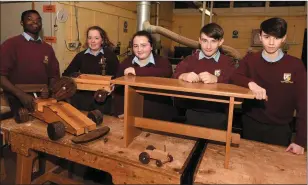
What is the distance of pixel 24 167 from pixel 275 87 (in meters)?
1.84

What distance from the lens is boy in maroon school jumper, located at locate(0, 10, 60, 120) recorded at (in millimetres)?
2414

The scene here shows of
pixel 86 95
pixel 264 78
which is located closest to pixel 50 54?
pixel 86 95

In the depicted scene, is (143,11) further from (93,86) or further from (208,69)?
(208,69)

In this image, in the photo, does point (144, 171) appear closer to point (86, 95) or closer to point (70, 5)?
point (86, 95)

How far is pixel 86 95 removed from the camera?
2590 mm

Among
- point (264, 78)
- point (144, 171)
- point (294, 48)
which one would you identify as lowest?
point (144, 171)

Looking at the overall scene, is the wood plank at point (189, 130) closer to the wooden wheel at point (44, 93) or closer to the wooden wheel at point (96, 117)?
the wooden wheel at point (96, 117)

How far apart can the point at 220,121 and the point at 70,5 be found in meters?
3.35

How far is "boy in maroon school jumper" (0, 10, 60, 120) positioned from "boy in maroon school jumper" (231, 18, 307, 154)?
6.25ft

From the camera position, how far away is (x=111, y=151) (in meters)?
1.50

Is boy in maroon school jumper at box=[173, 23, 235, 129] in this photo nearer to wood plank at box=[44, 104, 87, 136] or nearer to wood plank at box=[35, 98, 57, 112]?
wood plank at box=[44, 104, 87, 136]

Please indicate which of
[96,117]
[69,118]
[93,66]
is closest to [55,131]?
[69,118]

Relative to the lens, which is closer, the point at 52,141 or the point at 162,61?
the point at 52,141

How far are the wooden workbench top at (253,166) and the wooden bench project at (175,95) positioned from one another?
0.28 ft
